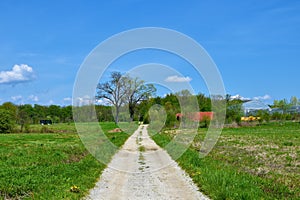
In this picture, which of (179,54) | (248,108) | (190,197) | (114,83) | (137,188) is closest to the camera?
(190,197)

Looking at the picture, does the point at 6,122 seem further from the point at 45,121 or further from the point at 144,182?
the point at 45,121

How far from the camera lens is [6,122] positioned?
5944 cm

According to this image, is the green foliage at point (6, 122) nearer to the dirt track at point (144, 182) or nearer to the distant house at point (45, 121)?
the dirt track at point (144, 182)

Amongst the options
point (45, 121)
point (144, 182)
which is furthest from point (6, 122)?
point (45, 121)

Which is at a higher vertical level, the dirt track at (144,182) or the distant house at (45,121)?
the distant house at (45,121)

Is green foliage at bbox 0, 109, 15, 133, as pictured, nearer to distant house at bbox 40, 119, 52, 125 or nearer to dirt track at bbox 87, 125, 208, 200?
dirt track at bbox 87, 125, 208, 200

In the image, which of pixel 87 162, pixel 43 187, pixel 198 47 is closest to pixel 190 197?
pixel 43 187

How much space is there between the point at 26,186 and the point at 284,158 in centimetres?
1347

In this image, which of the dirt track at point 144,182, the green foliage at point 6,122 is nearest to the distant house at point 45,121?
the green foliage at point 6,122

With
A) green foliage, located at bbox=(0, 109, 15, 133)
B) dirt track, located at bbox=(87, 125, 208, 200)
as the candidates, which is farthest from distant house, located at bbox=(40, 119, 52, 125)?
dirt track, located at bbox=(87, 125, 208, 200)

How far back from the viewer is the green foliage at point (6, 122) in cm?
5881

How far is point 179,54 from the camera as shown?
61.0 ft

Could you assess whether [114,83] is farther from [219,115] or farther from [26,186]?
[26,186]

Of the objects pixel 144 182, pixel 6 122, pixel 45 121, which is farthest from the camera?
pixel 45 121
